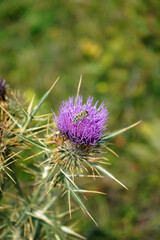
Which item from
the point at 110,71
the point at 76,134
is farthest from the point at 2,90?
the point at 110,71

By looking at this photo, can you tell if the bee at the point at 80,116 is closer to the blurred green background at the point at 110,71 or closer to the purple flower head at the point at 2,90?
the purple flower head at the point at 2,90

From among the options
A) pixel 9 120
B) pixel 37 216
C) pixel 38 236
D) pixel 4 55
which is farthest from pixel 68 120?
pixel 4 55

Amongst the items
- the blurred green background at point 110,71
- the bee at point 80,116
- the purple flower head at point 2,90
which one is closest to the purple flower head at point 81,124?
the bee at point 80,116

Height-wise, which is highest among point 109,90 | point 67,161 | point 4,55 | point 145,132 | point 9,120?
point 9,120

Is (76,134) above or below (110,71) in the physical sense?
above

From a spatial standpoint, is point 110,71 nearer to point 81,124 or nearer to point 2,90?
point 2,90

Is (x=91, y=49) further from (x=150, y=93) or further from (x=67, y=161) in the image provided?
(x=67, y=161)
